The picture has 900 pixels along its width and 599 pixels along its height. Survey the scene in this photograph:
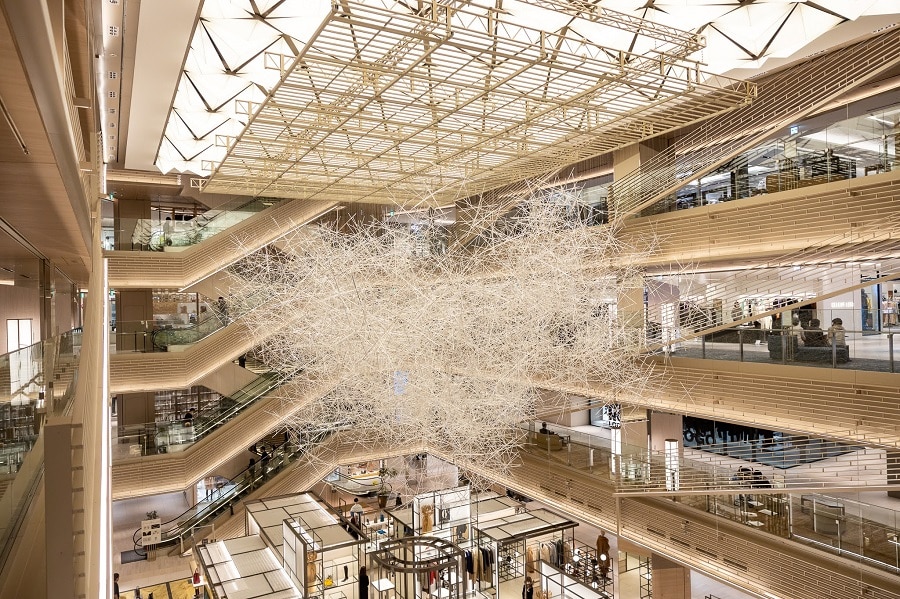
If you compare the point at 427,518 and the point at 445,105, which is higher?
the point at 445,105

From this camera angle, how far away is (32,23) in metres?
1.25

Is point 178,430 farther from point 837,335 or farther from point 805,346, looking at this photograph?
point 837,335

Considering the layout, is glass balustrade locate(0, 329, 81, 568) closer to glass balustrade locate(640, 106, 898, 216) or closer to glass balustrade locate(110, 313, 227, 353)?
glass balustrade locate(640, 106, 898, 216)

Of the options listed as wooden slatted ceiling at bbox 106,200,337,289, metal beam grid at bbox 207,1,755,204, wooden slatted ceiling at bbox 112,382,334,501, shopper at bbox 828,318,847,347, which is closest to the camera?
metal beam grid at bbox 207,1,755,204

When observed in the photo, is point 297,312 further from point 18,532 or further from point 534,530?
point 18,532

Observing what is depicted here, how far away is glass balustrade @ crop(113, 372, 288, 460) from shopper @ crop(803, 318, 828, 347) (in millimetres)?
10390

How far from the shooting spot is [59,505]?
818 millimetres

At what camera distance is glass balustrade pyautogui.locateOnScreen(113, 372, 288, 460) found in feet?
45.0

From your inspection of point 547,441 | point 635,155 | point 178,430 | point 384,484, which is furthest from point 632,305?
point 178,430

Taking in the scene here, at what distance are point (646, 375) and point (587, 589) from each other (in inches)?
159

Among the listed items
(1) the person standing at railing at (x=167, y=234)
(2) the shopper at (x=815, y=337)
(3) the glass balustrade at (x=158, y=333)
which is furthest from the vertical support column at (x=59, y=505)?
(1) the person standing at railing at (x=167, y=234)

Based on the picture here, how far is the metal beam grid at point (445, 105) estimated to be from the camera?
276 inches

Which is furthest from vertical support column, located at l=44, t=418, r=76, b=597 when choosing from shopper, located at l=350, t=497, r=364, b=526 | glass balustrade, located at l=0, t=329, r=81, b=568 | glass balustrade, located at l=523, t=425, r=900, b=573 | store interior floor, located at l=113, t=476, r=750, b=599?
shopper, located at l=350, t=497, r=364, b=526

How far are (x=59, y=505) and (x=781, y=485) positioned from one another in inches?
408
